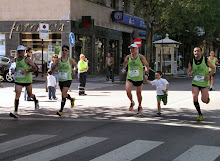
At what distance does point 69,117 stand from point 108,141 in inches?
127

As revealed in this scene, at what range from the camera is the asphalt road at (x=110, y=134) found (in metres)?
5.90

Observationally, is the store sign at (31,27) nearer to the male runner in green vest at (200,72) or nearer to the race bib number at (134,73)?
the race bib number at (134,73)

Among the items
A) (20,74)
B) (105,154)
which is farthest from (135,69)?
(105,154)

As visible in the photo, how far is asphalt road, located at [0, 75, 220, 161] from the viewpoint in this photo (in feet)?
19.4

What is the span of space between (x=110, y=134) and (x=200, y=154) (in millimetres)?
2100

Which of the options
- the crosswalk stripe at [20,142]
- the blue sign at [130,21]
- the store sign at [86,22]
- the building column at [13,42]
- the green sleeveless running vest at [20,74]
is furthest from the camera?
the blue sign at [130,21]

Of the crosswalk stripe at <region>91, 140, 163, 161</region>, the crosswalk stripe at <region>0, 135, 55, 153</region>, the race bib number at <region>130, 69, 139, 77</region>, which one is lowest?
the crosswalk stripe at <region>0, 135, 55, 153</region>

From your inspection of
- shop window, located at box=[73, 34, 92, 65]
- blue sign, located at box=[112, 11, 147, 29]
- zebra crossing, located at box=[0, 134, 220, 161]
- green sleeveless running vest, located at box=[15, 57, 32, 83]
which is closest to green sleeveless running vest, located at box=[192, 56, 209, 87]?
zebra crossing, located at box=[0, 134, 220, 161]

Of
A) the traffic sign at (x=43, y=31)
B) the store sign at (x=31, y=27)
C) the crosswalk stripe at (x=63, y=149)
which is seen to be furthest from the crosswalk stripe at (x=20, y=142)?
the store sign at (x=31, y=27)

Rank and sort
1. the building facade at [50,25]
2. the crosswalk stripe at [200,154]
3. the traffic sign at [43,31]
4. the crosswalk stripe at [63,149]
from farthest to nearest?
1. the building facade at [50,25]
2. the traffic sign at [43,31]
3. the crosswalk stripe at [63,149]
4. the crosswalk stripe at [200,154]

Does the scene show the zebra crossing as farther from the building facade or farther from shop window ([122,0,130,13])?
shop window ([122,0,130,13])

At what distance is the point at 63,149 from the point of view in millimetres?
6234

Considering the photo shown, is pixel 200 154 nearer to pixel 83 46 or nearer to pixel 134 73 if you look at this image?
pixel 134 73

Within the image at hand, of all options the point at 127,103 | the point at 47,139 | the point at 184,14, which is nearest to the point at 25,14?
the point at 184,14
